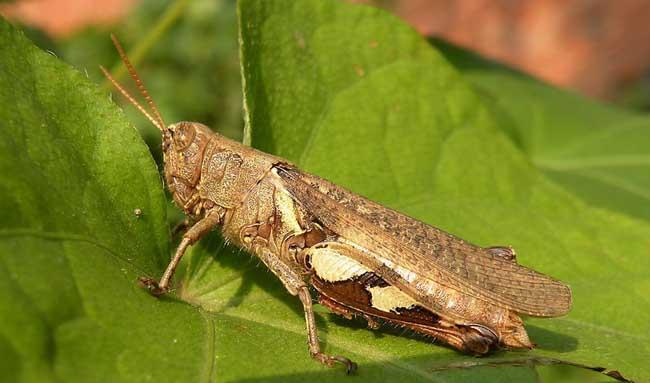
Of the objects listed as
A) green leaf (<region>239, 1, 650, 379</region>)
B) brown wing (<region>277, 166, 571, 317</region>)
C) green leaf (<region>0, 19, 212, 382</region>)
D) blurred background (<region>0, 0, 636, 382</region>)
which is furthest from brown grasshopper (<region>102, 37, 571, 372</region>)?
blurred background (<region>0, 0, 636, 382</region>)

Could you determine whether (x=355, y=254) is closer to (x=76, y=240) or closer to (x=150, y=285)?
(x=150, y=285)

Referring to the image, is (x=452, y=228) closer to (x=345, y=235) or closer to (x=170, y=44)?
(x=345, y=235)

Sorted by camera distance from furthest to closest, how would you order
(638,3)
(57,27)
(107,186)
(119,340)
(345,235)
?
(638,3) → (57,27) → (345,235) → (107,186) → (119,340)

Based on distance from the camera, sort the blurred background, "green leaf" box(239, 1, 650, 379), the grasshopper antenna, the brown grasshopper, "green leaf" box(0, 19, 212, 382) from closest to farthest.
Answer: "green leaf" box(0, 19, 212, 382) < the brown grasshopper < "green leaf" box(239, 1, 650, 379) < the grasshopper antenna < the blurred background

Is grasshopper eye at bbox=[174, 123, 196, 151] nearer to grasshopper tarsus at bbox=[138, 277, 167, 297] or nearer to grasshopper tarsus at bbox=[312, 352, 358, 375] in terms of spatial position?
grasshopper tarsus at bbox=[138, 277, 167, 297]

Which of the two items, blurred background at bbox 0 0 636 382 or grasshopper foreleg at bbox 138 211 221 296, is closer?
grasshopper foreleg at bbox 138 211 221 296

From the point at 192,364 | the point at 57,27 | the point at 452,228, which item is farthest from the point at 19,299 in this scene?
the point at 57,27

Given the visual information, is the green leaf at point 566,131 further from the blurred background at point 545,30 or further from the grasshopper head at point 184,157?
the blurred background at point 545,30
